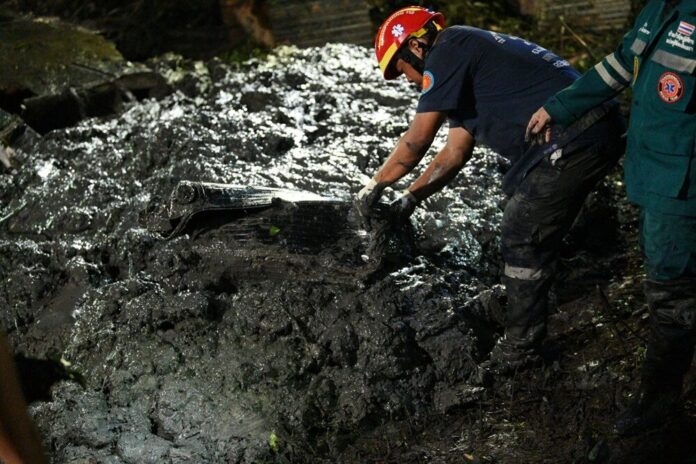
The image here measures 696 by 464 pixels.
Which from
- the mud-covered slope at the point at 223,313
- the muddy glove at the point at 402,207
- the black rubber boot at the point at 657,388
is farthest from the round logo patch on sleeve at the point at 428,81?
the black rubber boot at the point at 657,388

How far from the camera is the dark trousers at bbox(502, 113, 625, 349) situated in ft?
11.2

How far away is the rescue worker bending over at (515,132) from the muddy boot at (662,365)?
61cm

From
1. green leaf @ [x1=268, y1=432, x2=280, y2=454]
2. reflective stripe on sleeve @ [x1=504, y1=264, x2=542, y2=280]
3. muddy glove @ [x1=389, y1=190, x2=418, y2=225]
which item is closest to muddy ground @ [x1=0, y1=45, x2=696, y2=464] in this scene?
green leaf @ [x1=268, y1=432, x2=280, y2=454]

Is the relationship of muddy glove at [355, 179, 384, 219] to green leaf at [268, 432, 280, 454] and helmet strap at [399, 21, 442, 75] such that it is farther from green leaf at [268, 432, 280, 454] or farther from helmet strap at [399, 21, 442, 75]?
green leaf at [268, 432, 280, 454]

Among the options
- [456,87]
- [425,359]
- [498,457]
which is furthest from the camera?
[425,359]

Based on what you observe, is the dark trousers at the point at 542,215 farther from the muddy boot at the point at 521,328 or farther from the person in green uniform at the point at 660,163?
the person in green uniform at the point at 660,163

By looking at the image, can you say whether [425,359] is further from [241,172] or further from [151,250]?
[241,172]

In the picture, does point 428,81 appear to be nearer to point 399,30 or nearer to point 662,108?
point 399,30

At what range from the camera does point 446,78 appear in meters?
3.50

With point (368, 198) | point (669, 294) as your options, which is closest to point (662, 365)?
point (669, 294)

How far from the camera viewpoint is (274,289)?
3.92 meters

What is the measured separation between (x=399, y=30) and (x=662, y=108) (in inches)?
54.9

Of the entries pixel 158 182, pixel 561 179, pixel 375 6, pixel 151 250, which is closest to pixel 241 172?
pixel 158 182

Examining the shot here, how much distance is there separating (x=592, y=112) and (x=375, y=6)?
20.9 feet
